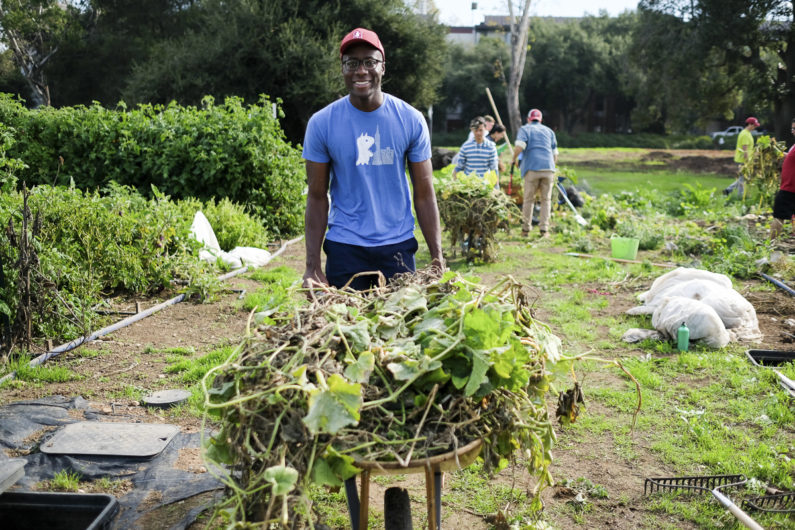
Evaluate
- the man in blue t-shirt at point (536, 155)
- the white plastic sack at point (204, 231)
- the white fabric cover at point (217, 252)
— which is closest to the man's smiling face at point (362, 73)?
the white fabric cover at point (217, 252)

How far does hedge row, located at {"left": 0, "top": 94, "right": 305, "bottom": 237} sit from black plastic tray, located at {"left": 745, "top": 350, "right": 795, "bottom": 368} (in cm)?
726

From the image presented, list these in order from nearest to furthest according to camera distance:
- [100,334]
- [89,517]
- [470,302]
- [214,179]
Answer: [470,302] < [89,517] < [100,334] < [214,179]

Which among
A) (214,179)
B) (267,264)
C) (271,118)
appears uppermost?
(271,118)

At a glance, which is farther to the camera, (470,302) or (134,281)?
(134,281)

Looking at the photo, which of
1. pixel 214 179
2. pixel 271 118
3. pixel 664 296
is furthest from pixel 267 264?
pixel 664 296

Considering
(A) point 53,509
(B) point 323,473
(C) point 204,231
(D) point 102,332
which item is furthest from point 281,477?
(C) point 204,231

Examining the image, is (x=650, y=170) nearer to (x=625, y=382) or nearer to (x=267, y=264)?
(x=267, y=264)

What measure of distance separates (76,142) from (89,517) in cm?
913

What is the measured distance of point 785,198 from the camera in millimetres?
8828

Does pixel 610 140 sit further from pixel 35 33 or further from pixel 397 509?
pixel 397 509

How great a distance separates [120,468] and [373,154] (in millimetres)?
2191

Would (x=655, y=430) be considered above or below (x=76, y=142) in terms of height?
below

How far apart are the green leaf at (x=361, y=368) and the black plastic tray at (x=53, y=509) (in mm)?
1664

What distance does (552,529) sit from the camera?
2.92 m
